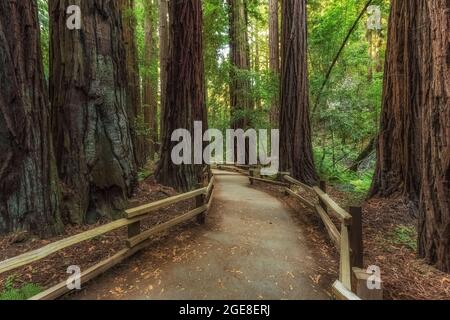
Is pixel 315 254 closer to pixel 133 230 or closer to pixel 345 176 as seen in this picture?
pixel 133 230

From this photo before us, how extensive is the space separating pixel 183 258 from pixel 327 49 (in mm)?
10009

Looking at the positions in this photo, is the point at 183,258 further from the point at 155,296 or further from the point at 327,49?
the point at 327,49

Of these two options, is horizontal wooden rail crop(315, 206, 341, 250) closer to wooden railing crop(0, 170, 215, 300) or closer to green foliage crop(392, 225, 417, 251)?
green foliage crop(392, 225, 417, 251)

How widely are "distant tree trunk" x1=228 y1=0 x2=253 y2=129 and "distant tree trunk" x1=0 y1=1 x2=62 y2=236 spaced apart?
10.6m

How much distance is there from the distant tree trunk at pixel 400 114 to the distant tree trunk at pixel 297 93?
3469 mm

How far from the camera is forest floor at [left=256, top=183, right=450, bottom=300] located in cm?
343

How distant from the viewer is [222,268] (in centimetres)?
442

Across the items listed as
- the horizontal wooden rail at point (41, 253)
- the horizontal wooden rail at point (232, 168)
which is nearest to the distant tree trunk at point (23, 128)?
the horizontal wooden rail at point (41, 253)

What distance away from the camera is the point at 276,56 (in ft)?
56.2

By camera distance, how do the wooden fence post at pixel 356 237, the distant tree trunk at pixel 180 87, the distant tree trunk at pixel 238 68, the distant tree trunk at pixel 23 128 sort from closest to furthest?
the wooden fence post at pixel 356 237 → the distant tree trunk at pixel 23 128 → the distant tree trunk at pixel 180 87 → the distant tree trunk at pixel 238 68

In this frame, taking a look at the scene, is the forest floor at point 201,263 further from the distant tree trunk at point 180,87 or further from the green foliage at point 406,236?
the distant tree trunk at point 180,87

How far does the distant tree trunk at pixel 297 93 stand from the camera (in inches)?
411

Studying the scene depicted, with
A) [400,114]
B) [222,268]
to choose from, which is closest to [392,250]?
[222,268]
